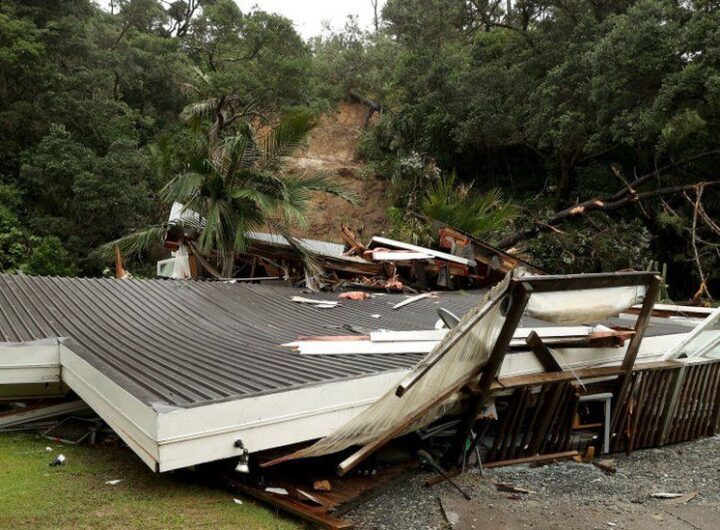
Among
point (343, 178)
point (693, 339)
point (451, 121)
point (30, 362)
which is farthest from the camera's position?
point (343, 178)

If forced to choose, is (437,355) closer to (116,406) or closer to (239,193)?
(116,406)

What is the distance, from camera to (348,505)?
3652mm

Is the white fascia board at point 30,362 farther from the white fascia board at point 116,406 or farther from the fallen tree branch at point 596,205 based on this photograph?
the fallen tree branch at point 596,205

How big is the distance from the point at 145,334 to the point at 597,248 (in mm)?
13605

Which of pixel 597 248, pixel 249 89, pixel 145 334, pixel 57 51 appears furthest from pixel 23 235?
pixel 597 248

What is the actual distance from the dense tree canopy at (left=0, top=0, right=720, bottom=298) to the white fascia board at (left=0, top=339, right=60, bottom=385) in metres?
7.27

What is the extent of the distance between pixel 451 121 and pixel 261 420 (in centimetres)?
1954

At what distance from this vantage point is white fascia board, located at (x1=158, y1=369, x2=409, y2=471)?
2.96 meters

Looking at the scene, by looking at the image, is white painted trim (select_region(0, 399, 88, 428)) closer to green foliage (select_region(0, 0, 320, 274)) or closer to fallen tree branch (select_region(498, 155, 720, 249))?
green foliage (select_region(0, 0, 320, 274))

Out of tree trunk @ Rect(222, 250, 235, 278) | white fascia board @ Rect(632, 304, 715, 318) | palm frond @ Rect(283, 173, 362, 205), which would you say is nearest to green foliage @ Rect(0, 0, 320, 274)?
palm frond @ Rect(283, 173, 362, 205)

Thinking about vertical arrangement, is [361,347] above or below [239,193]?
below

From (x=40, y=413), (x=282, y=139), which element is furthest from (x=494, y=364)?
(x=282, y=139)

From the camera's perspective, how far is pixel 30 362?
14.4 ft

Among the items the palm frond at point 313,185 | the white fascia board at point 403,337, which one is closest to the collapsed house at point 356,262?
the palm frond at point 313,185
